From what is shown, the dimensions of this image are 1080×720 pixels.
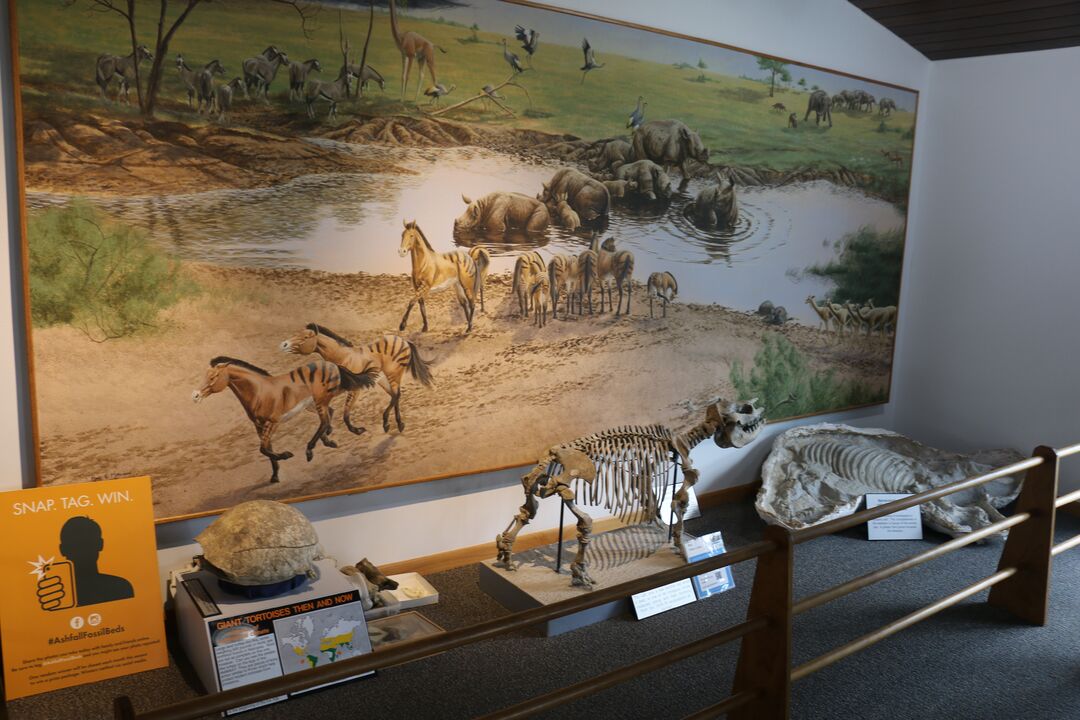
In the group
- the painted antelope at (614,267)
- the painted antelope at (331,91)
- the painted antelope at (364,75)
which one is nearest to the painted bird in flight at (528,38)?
the painted antelope at (364,75)

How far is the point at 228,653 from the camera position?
2.92 metres

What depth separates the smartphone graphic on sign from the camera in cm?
301

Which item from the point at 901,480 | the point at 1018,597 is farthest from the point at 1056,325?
the point at 1018,597

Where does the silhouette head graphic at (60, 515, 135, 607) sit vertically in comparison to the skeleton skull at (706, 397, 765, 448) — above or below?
below

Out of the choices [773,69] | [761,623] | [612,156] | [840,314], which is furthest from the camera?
[840,314]

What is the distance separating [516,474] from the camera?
4.31 meters

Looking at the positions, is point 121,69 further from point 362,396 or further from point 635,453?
point 635,453

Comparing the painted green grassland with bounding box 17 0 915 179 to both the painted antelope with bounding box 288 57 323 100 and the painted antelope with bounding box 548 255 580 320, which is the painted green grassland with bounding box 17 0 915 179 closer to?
the painted antelope with bounding box 288 57 323 100

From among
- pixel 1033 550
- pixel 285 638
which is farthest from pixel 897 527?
pixel 285 638

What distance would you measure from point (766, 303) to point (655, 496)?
177cm

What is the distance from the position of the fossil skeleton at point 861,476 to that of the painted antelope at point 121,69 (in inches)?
144

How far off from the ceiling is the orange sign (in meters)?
4.82

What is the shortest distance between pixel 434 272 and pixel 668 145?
1521 mm

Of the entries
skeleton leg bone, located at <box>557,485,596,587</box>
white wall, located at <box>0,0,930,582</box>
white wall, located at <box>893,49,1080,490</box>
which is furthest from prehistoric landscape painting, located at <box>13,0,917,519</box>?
white wall, located at <box>893,49,1080,490</box>
